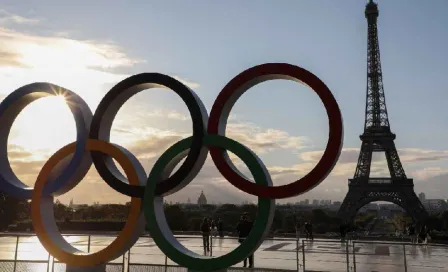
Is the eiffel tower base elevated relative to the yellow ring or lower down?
elevated

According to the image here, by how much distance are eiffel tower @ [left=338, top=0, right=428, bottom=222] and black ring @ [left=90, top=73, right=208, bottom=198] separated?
1963 inches

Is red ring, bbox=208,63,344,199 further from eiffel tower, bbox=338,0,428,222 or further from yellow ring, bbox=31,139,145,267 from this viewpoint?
eiffel tower, bbox=338,0,428,222

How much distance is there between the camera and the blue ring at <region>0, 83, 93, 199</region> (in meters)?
11.2

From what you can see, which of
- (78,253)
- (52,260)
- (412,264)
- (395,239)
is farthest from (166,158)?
(395,239)

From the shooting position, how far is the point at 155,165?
→ 10.6 m

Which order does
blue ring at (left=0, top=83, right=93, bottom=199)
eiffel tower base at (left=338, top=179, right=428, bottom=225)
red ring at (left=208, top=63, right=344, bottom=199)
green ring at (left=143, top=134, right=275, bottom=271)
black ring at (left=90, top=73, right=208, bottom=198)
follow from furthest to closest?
1. eiffel tower base at (left=338, top=179, right=428, bottom=225)
2. blue ring at (left=0, top=83, right=93, bottom=199)
3. black ring at (left=90, top=73, right=208, bottom=198)
4. green ring at (left=143, top=134, right=275, bottom=271)
5. red ring at (left=208, top=63, right=344, bottom=199)

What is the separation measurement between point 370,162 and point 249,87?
53.4 meters

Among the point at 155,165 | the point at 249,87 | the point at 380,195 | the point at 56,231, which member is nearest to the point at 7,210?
the point at 56,231

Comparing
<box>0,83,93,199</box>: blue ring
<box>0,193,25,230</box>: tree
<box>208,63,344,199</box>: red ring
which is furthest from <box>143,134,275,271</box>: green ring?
<box>0,193,25,230</box>: tree

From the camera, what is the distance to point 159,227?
33.5ft

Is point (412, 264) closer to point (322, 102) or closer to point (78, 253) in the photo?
point (322, 102)

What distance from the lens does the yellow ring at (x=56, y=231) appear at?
10.5 metres

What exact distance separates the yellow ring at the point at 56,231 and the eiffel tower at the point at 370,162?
49972mm

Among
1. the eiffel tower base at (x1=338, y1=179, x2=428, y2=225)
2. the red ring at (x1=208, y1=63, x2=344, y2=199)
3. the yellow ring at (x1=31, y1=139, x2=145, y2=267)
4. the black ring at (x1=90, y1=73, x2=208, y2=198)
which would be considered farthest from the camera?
the eiffel tower base at (x1=338, y1=179, x2=428, y2=225)
